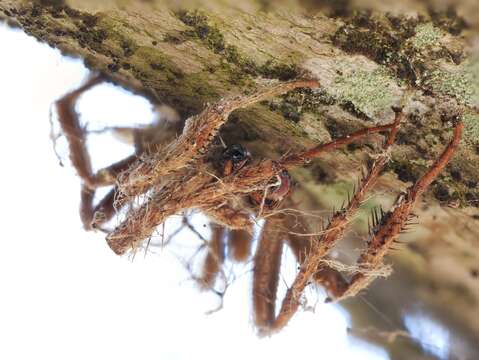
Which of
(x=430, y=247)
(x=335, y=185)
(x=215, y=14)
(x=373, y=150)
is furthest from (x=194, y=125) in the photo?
(x=430, y=247)

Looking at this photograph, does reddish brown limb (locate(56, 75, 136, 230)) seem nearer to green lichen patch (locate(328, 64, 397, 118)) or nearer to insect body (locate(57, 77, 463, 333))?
insect body (locate(57, 77, 463, 333))

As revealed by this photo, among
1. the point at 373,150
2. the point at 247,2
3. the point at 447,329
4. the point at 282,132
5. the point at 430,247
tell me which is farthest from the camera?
the point at 447,329

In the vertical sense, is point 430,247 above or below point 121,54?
below

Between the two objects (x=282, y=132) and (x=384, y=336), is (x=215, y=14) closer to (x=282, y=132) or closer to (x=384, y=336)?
(x=282, y=132)

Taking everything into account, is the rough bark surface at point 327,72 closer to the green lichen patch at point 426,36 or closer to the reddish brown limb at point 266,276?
the green lichen patch at point 426,36

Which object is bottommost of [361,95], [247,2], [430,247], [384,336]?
[384,336]

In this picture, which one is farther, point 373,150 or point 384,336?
point 384,336

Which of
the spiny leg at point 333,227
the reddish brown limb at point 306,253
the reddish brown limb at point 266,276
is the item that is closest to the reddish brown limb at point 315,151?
the spiny leg at point 333,227
